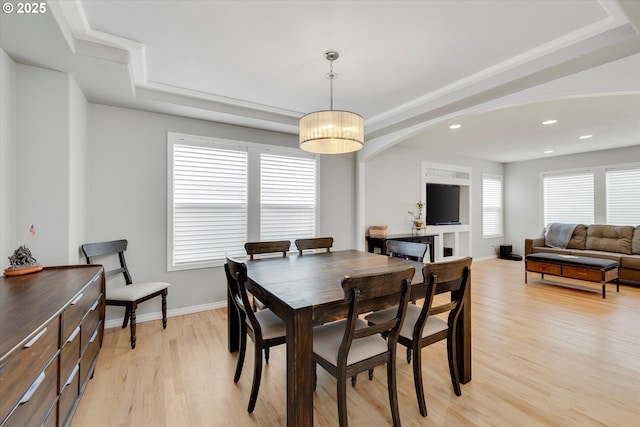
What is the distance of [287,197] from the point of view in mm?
4324

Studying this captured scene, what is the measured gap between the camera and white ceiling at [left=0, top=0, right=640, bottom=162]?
1.92 m

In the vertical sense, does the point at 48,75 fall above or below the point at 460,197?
above

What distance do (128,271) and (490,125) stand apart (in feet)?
17.7

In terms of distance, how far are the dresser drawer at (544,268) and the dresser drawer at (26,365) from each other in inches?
243

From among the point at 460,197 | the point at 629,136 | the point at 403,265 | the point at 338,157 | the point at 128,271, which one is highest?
the point at 629,136

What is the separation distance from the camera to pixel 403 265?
2494mm

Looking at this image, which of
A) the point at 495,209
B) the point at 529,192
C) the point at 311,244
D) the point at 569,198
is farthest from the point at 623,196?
the point at 311,244

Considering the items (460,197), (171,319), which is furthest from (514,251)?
(171,319)

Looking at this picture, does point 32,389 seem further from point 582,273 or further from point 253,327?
point 582,273

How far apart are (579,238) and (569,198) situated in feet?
3.84

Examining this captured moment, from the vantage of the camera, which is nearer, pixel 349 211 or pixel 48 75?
pixel 48 75

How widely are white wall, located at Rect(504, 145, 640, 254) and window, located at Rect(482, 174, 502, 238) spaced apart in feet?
0.82

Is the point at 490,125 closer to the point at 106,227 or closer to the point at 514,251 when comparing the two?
the point at 514,251

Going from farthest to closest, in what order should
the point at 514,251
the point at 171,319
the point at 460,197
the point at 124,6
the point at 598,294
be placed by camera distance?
the point at 514,251 → the point at 460,197 → the point at 598,294 → the point at 171,319 → the point at 124,6
